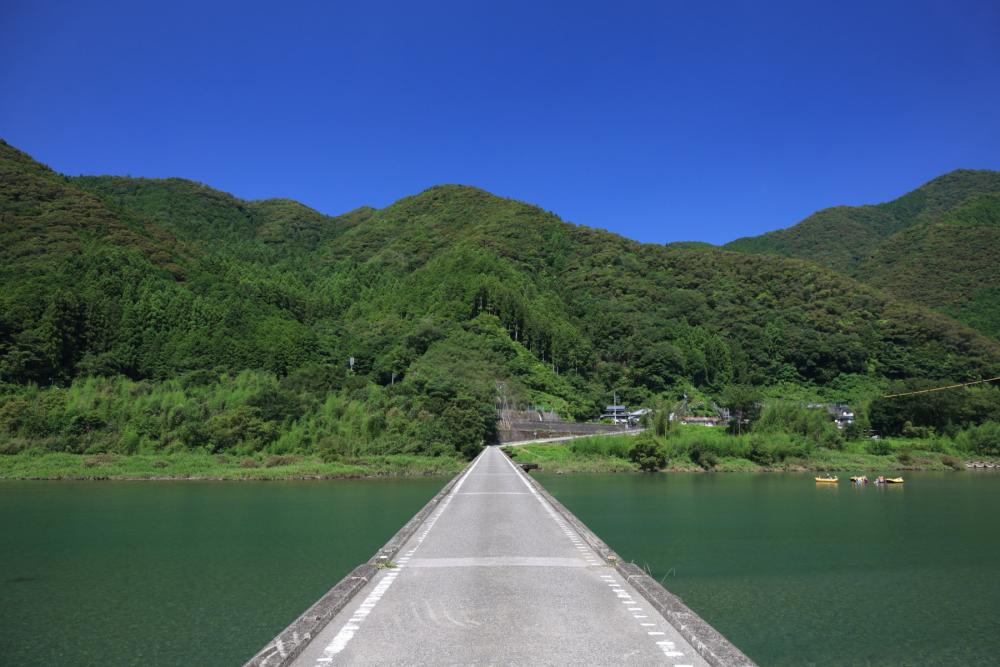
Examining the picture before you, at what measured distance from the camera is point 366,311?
300ft

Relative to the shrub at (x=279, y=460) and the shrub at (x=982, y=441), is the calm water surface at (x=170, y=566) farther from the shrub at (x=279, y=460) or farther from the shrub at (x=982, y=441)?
the shrub at (x=982, y=441)

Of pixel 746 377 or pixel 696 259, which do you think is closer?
pixel 746 377

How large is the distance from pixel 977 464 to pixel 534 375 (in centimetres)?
3812

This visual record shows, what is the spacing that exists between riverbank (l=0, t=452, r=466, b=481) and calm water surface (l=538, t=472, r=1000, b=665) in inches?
478

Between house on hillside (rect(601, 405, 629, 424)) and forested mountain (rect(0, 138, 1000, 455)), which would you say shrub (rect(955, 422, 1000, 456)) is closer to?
forested mountain (rect(0, 138, 1000, 455))

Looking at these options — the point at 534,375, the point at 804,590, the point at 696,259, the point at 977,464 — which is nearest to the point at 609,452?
the point at 534,375

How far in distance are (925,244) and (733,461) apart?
96.8 metres

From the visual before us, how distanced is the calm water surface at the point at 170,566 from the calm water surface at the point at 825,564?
23.6 ft

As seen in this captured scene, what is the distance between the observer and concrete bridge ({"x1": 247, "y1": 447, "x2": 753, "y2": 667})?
5977 mm

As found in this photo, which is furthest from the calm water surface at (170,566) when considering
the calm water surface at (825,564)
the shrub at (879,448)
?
the shrub at (879,448)

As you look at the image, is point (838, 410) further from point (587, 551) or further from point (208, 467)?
point (587, 551)

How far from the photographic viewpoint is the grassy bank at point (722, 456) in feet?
150

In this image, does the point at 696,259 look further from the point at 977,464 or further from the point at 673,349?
the point at 977,464

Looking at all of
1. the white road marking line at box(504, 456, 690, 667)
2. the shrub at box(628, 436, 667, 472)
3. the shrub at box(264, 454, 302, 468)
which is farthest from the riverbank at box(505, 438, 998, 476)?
the white road marking line at box(504, 456, 690, 667)
